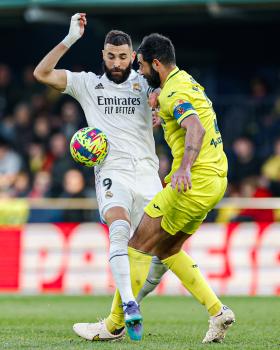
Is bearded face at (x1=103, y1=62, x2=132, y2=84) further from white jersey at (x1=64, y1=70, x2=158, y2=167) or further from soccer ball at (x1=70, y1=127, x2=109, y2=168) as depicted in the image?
soccer ball at (x1=70, y1=127, x2=109, y2=168)

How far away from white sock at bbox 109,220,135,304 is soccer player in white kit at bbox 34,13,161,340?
12 centimetres

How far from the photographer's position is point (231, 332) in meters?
9.08

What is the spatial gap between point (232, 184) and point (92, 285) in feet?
10.7

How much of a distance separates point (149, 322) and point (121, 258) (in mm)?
2316

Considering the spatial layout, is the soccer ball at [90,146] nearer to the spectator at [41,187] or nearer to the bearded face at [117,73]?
the bearded face at [117,73]

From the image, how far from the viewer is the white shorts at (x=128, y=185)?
8523mm

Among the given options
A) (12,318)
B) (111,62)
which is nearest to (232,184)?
(12,318)

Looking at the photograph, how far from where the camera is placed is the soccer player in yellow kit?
7918 millimetres

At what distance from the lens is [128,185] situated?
8617 mm

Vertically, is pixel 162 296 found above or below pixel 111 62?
below

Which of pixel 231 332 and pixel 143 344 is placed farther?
pixel 231 332

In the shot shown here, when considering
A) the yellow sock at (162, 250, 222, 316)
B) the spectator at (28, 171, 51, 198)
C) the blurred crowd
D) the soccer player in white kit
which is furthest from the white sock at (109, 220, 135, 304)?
the spectator at (28, 171, 51, 198)

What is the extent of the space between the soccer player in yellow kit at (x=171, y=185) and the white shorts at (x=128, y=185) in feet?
1.49

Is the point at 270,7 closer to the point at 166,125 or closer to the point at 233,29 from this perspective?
the point at 233,29
